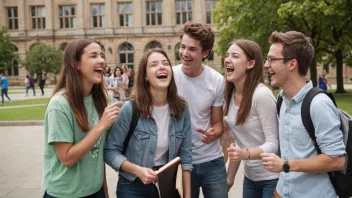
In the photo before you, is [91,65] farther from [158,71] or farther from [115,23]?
[115,23]

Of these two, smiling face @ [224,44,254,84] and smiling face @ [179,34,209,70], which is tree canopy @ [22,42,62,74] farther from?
smiling face @ [224,44,254,84]

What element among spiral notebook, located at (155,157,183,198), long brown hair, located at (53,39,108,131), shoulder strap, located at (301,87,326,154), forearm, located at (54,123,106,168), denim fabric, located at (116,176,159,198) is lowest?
denim fabric, located at (116,176,159,198)

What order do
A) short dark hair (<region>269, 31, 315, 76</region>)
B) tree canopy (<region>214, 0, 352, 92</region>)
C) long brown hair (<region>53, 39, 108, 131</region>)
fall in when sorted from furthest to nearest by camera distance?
tree canopy (<region>214, 0, 352, 92</region>) < long brown hair (<region>53, 39, 108, 131</region>) < short dark hair (<region>269, 31, 315, 76</region>)

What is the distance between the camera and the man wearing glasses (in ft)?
7.71

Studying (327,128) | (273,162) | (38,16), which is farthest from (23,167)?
(38,16)

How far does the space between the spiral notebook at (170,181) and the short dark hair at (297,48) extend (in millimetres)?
1029

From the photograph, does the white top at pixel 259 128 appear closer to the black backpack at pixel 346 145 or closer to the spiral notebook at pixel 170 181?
the black backpack at pixel 346 145

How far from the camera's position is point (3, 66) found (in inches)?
1663

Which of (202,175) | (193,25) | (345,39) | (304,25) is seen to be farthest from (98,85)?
(345,39)

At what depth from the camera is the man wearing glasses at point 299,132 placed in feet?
7.71

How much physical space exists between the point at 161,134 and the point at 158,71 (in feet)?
1.55

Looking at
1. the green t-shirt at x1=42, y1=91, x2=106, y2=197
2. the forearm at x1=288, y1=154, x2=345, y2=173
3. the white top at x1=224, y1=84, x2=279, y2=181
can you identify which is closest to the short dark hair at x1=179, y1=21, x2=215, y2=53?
the white top at x1=224, y1=84, x2=279, y2=181

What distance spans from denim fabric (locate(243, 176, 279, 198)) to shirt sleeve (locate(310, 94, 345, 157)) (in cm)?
94

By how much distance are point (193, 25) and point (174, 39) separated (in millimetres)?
42013
